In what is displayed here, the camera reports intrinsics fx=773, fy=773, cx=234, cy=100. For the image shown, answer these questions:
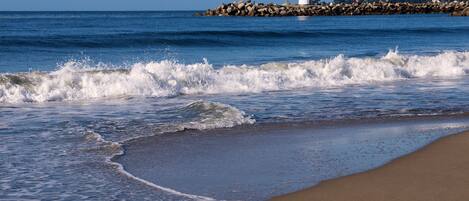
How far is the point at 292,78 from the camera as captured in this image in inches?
632

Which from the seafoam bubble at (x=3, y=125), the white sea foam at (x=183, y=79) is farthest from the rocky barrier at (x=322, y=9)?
the seafoam bubble at (x=3, y=125)

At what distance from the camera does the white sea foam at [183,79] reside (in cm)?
1334

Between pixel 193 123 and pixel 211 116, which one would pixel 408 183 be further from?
pixel 211 116

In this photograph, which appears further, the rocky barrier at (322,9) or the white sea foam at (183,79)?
the rocky barrier at (322,9)

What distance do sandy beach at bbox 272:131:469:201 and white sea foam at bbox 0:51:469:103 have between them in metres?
7.04

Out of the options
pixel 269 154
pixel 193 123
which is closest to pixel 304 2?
pixel 193 123

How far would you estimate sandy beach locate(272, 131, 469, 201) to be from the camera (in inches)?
226

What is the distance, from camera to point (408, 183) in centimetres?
616

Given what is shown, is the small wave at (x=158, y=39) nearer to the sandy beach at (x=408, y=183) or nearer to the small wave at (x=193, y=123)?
the small wave at (x=193, y=123)

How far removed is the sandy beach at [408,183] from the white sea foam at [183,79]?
704 centimetres

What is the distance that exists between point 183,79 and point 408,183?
890cm

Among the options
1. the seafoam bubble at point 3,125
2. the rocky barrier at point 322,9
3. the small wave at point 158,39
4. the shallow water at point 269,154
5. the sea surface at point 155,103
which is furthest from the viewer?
the rocky barrier at point 322,9

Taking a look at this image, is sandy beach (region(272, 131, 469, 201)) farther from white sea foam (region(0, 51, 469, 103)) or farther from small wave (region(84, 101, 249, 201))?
→ white sea foam (region(0, 51, 469, 103))

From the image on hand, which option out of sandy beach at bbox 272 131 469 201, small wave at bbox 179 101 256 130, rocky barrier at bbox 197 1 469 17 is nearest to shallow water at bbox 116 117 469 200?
sandy beach at bbox 272 131 469 201
